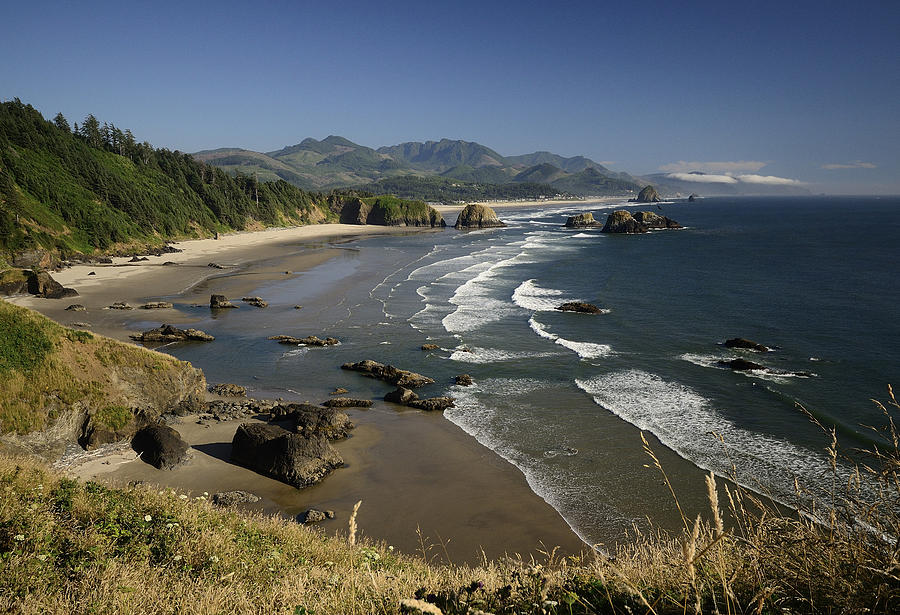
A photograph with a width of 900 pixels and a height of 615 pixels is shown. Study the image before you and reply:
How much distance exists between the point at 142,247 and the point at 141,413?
5991 centimetres

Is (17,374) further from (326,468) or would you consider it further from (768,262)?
(768,262)

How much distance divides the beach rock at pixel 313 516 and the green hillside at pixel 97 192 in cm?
5134

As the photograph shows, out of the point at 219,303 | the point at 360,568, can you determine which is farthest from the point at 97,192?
the point at 360,568

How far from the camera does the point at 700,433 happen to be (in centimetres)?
1956

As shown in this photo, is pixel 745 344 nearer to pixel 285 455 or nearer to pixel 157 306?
pixel 285 455

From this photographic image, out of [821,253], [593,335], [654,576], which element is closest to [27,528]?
[654,576]

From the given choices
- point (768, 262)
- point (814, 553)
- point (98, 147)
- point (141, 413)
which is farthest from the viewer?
point (98, 147)

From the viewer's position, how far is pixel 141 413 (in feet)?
59.6

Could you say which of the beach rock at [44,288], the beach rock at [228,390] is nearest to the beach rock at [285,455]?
the beach rock at [228,390]

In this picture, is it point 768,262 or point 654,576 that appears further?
point 768,262

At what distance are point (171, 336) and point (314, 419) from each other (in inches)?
665

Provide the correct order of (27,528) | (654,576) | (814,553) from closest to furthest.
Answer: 1. (814,553)
2. (654,576)
3. (27,528)

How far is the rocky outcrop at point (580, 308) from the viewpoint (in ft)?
129

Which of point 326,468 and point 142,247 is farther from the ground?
point 142,247
